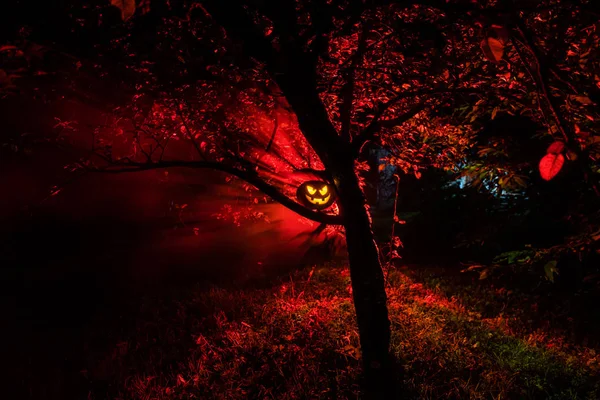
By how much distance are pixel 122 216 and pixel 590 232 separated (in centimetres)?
1155

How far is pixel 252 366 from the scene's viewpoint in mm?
5293

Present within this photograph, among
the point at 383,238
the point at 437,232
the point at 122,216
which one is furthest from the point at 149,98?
the point at 383,238

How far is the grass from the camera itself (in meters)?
4.80

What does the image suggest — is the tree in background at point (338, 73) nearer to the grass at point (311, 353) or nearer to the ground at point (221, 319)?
the grass at point (311, 353)

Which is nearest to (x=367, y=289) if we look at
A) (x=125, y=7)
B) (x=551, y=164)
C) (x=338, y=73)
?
(x=338, y=73)

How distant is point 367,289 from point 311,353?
197 cm

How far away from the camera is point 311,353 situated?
18.1ft

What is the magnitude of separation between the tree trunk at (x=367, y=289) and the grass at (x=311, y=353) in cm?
64

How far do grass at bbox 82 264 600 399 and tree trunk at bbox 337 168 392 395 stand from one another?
25.0 inches

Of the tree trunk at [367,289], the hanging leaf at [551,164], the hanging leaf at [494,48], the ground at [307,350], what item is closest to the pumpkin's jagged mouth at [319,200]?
the tree trunk at [367,289]

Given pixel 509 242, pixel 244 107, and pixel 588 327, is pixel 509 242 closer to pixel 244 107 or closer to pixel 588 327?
pixel 588 327

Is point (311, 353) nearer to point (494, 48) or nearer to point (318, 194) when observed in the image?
point (318, 194)

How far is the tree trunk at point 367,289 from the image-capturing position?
13.6ft

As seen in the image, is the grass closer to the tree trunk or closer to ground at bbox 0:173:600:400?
ground at bbox 0:173:600:400
